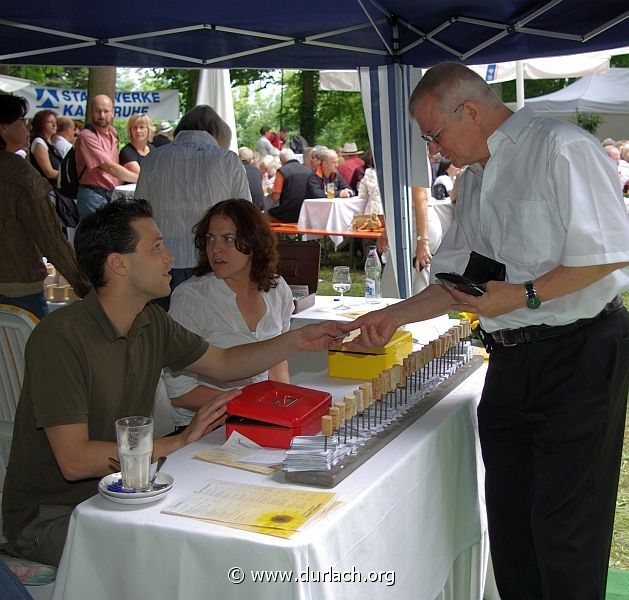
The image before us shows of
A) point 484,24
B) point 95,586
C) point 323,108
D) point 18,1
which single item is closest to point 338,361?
point 95,586

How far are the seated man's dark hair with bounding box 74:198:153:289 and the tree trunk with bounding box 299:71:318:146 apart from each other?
2061 cm

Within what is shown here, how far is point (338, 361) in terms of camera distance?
9.32ft

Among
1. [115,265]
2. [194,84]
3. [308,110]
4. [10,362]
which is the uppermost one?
[308,110]

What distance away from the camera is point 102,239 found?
231 centimetres

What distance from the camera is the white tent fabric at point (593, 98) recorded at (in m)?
17.4

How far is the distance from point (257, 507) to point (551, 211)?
1.07 metres

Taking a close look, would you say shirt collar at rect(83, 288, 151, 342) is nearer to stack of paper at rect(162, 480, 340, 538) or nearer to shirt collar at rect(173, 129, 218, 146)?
stack of paper at rect(162, 480, 340, 538)

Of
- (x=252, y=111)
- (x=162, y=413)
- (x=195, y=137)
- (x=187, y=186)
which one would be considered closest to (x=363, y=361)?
(x=162, y=413)

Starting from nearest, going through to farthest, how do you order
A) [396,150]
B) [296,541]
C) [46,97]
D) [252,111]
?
[296,541]
[396,150]
[46,97]
[252,111]

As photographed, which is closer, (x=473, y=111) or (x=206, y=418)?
(x=206, y=418)

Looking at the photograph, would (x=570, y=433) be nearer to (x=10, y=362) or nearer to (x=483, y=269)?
(x=483, y=269)

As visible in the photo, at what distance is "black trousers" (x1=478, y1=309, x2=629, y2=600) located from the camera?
220 cm

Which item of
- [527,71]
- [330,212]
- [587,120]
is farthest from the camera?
[587,120]

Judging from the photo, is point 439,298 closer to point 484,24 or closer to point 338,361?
point 338,361
